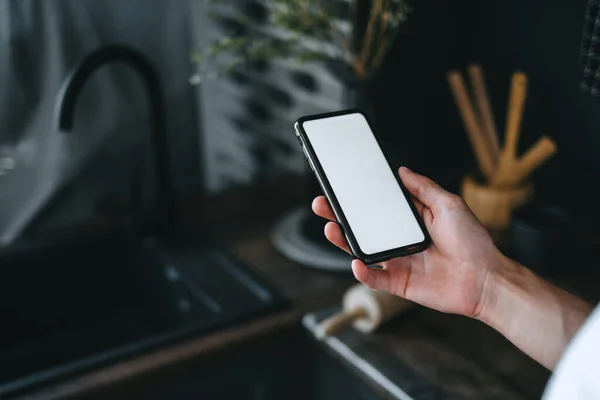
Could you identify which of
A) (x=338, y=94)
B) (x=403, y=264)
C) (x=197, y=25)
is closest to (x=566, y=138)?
(x=338, y=94)

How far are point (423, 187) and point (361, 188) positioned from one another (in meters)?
0.08

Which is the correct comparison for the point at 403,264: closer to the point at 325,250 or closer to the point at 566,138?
the point at 325,250

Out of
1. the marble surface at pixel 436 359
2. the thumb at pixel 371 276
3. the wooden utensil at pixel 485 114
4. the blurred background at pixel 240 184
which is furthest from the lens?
the wooden utensil at pixel 485 114

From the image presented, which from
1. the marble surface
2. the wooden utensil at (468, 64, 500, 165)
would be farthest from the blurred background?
the wooden utensil at (468, 64, 500, 165)

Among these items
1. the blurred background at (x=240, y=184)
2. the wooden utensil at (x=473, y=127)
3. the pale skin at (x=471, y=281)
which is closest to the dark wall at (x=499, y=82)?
the blurred background at (x=240, y=184)

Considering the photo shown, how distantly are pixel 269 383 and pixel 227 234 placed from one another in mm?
314

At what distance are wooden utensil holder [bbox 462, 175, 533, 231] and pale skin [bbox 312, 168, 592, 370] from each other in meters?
0.41

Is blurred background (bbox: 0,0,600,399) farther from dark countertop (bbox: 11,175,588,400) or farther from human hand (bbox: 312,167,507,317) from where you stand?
human hand (bbox: 312,167,507,317)

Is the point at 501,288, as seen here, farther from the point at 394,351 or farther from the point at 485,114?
the point at 485,114

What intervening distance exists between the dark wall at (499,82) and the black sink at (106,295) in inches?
15.0

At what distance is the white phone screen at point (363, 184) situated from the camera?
79 centimetres

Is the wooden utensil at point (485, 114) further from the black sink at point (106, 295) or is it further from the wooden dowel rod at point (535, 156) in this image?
the black sink at point (106, 295)

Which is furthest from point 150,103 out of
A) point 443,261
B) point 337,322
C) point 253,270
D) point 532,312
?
point 532,312

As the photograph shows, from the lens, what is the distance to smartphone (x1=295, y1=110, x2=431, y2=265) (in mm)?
779
